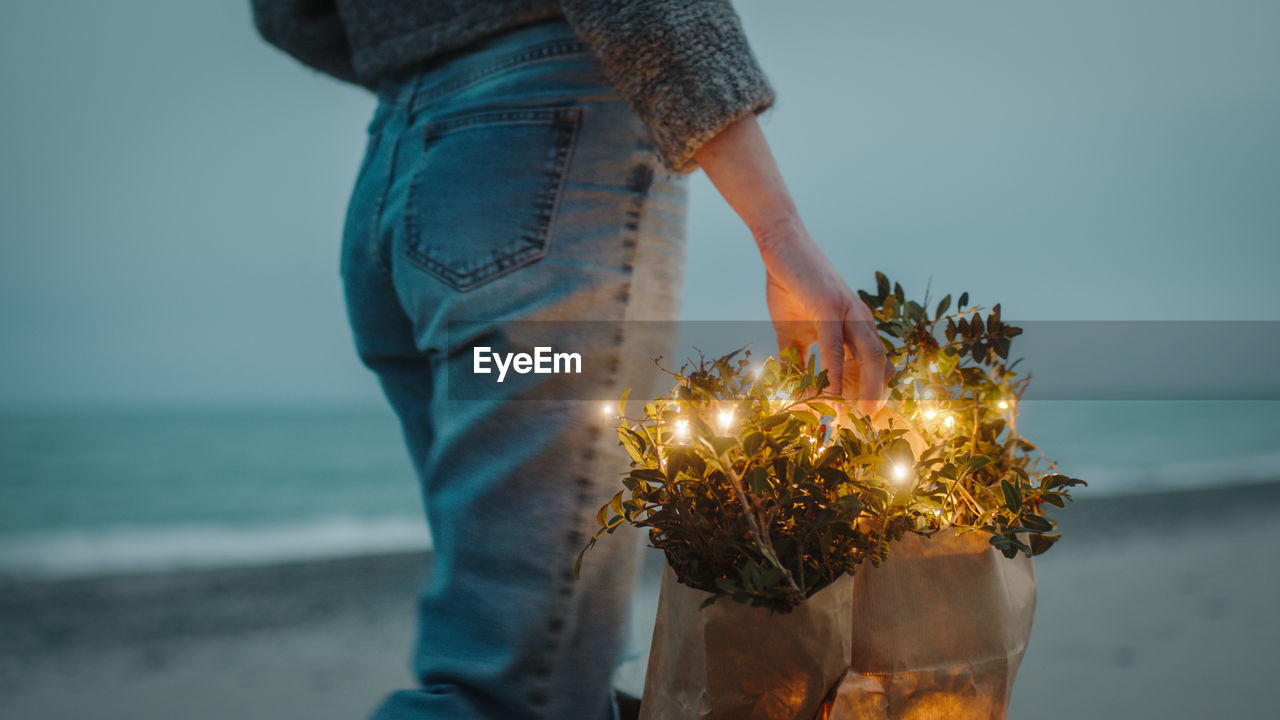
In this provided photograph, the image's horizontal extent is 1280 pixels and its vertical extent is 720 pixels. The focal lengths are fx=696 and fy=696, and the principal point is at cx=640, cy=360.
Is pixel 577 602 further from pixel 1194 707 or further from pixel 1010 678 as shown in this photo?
pixel 1194 707

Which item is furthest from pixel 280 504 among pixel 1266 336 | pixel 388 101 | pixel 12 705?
pixel 1266 336

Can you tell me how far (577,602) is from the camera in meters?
0.69

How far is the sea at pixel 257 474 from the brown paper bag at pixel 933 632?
32cm

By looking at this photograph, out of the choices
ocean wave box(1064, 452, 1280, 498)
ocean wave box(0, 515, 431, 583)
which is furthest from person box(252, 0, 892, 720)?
ocean wave box(1064, 452, 1280, 498)

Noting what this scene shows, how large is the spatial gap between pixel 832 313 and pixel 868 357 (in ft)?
0.15

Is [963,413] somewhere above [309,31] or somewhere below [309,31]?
below

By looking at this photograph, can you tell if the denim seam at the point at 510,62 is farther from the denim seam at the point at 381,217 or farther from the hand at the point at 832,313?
the hand at the point at 832,313

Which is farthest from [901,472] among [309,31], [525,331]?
[309,31]

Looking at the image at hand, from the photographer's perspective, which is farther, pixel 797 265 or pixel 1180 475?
pixel 1180 475

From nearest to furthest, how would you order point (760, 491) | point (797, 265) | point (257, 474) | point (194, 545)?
point (760, 491), point (797, 265), point (194, 545), point (257, 474)

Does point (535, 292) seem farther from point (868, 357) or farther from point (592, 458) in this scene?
point (868, 357)

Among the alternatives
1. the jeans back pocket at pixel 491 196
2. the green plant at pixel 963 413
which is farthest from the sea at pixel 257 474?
the jeans back pocket at pixel 491 196

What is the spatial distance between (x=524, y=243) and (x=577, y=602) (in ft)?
1.17

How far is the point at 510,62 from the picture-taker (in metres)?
0.71
